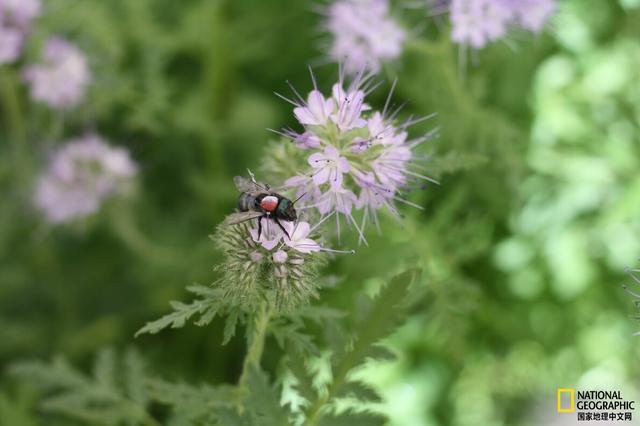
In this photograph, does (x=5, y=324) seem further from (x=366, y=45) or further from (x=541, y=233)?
(x=541, y=233)

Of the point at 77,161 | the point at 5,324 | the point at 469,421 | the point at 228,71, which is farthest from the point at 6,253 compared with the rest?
the point at 469,421

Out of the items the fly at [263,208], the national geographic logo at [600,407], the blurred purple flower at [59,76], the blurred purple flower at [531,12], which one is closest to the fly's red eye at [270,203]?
the fly at [263,208]

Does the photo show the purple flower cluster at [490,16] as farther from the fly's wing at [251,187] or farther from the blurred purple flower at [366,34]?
the fly's wing at [251,187]

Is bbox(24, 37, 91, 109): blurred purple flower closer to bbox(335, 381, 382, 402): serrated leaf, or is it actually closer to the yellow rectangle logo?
bbox(335, 381, 382, 402): serrated leaf

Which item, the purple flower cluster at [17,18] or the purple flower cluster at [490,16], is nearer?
the purple flower cluster at [490,16]

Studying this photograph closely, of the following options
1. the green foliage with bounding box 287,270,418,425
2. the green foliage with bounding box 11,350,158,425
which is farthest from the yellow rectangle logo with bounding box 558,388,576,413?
the green foliage with bounding box 11,350,158,425
